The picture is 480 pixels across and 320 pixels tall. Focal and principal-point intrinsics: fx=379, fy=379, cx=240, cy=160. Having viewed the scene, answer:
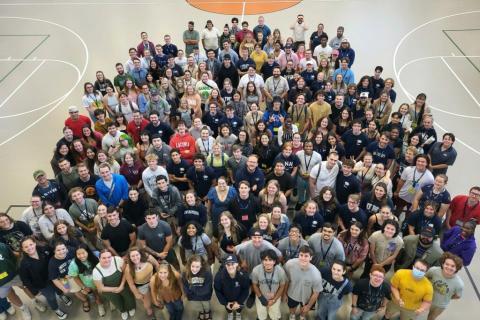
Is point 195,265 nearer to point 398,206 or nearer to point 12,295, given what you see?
point 12,295

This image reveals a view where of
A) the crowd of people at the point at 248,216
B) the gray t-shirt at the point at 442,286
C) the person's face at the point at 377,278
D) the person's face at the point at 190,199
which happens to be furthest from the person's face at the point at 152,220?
the gray t-shirt at the point at 442,286

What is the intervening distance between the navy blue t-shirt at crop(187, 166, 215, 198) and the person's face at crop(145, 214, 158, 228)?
54.5 inches

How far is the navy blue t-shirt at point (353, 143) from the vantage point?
7.60m

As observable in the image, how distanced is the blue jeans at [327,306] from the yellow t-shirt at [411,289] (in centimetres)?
83

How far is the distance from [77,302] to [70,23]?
15.4 m

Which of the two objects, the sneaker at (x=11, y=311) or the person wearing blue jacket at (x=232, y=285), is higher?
the person wearing blue jacket at (x=232, y=285)

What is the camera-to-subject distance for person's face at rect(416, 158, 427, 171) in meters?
6.47

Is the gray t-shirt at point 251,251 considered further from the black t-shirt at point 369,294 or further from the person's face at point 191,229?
the black t-shirt at point 369,294

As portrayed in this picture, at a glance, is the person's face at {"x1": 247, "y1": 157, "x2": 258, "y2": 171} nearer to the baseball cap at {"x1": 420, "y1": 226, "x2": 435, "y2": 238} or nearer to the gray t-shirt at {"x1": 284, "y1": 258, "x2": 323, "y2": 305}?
the gray t-shirt at {"x1": 284, "y1": 258, "x2": 323, "y2": 305}

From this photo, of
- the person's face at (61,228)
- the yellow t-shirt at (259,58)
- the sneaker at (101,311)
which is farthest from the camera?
the yellow t-shirt at (259,58)

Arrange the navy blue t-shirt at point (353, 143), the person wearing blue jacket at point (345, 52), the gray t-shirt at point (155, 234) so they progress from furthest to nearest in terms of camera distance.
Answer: the person wearing blue jacket at point (345, 52) < the navy blue t-shirt at point (353, 143) < the gray t-shirt at point (155, 234)

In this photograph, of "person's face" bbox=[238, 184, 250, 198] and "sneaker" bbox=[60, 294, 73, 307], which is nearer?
"person's face" bbox=[238, 184, 250, 198]

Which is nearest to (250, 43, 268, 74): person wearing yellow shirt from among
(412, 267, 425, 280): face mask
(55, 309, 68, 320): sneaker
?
(412, 267, 425, 280): face mask

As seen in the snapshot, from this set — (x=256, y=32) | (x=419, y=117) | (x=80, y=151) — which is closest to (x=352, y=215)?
(x=419, y=117)
